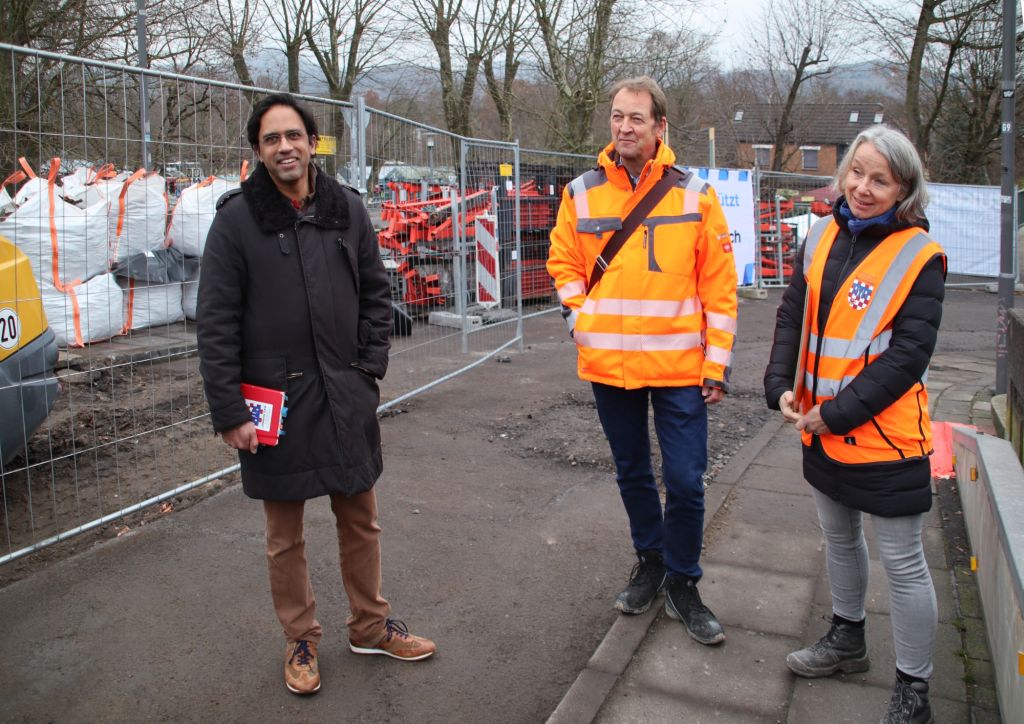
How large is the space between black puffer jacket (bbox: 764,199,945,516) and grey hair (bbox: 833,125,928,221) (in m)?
0.05

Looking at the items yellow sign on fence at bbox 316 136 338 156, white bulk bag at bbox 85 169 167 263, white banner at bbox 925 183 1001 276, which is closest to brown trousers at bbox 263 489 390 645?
white bulk bag at bbox 85 169 167 263

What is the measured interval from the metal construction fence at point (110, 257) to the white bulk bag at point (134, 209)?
1 cm

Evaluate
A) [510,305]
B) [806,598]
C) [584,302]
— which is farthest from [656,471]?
[510,305]

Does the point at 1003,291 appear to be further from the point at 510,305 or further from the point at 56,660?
the point at 56,660

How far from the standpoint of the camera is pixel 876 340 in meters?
2.82

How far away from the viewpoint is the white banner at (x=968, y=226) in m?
17.5

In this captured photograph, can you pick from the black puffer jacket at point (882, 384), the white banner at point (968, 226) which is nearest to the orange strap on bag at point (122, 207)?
the black puffer jacket at point (882, 384)

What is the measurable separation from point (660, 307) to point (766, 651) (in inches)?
54.5

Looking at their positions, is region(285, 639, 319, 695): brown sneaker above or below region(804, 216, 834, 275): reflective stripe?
below

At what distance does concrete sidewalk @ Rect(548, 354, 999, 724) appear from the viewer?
3059 millimetres

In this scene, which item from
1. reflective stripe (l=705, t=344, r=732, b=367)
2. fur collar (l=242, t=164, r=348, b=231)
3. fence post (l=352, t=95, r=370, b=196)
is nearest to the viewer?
fur collar (l=242, t=164, r=348, b=231)

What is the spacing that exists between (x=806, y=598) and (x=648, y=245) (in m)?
1.73

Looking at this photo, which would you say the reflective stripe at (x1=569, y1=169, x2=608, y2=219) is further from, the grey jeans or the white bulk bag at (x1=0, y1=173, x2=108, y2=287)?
the white bulk bag at (x1=0, y1=173, x2=108, y2=287)

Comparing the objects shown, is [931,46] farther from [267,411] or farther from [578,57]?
[267,411]
